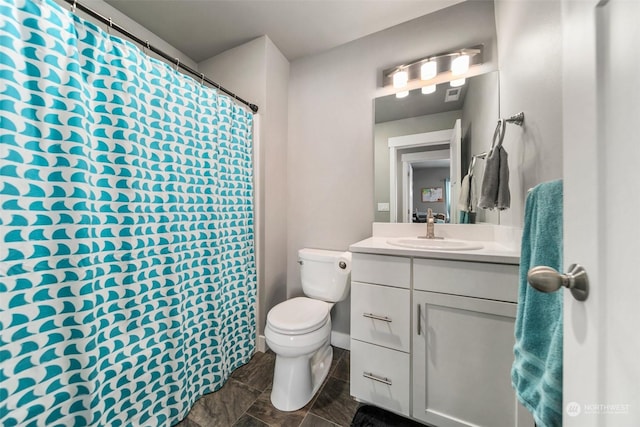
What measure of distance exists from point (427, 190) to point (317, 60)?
→ 4.54 ft

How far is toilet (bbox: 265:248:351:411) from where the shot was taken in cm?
118

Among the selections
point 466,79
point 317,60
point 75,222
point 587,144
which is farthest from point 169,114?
point 466,79

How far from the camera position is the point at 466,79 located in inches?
54.5

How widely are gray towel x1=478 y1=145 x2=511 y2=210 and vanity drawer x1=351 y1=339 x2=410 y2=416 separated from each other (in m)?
0.82

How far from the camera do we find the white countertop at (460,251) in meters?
0.92

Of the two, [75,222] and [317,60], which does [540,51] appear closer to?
[317,60]

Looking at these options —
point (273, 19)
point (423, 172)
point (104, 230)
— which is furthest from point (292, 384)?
point (273, 19)

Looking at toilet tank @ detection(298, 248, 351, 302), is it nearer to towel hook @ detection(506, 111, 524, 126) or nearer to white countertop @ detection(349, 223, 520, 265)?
white countertop @ detection(349, 223, 520, 265)

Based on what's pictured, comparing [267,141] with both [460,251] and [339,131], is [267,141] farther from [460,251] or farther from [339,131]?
[460,251]

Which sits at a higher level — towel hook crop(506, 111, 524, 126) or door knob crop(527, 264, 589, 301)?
towel hook crop(506, 111, 524, 126)

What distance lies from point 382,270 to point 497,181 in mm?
664

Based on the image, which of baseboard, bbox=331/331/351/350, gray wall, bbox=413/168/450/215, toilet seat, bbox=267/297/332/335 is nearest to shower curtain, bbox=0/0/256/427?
toilet seat, bbox=267/297/332/335

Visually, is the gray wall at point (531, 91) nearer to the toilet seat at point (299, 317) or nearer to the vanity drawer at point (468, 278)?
the vanity drawer at point (468, 278)

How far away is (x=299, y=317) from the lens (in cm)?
128
